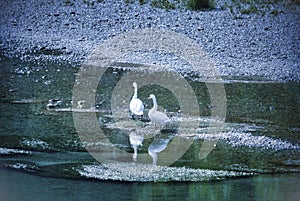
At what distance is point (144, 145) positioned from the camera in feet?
31.7

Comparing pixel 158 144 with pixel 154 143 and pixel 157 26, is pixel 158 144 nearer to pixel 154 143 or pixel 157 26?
pixel 154 143

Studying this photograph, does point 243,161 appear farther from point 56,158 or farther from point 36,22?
point 36,22

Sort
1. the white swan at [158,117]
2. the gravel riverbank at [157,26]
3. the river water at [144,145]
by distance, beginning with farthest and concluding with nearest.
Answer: the gravel riverbank at [157,26] → the white swan at [158,117] → the river water at [144,145]

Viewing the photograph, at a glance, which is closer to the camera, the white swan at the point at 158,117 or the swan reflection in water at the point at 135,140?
the swan reflection in water at the point at 135,140

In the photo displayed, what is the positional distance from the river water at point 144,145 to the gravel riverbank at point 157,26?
1795 mm

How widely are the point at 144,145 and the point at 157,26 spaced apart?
26.9ft

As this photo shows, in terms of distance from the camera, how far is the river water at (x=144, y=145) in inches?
314

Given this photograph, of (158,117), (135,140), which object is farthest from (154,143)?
(158,117)

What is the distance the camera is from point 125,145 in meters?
9.64

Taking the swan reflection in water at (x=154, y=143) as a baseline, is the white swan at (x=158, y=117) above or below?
above

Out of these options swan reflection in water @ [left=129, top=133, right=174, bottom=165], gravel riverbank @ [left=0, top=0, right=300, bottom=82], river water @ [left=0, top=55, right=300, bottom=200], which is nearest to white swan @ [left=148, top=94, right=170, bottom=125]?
river water @ [left=0, top=55, right=300, bottom=200]

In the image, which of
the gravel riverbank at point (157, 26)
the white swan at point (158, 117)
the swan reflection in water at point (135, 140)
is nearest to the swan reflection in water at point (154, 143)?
the swan reflection in water at point (135, 140)

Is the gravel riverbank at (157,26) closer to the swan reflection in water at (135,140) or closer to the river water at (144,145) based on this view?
the river water at (144,145)

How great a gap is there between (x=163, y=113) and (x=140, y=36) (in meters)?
6.08
